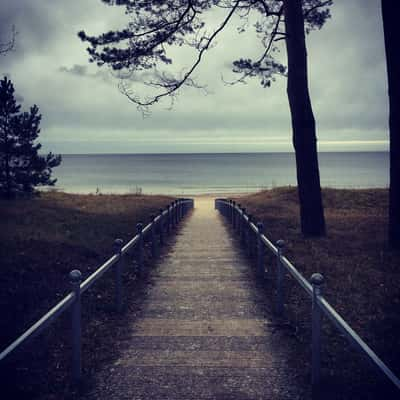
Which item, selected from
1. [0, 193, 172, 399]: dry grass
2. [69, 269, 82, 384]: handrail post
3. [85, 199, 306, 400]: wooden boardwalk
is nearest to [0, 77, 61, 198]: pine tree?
[0, 193, 172, 399]: dry grass

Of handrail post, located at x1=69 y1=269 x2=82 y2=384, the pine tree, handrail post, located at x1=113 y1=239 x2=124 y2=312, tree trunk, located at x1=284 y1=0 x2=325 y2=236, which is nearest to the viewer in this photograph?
handrail post, located at x1=69 y1=269 x2=82 y2=384

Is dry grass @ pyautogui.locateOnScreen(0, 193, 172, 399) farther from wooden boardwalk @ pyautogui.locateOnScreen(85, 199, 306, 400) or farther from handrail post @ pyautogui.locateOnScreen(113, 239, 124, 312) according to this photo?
wooden boardwalk @ pyautogui.locateOnScreen(85, 199, 306, 400)

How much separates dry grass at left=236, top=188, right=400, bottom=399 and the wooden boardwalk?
455 millimetres

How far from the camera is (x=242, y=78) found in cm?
1399

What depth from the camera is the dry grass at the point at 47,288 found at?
15.4ft

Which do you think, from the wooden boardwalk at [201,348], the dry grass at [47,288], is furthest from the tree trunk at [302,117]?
the dry grass at [47,288]

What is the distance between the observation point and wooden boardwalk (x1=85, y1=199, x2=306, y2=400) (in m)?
4.38

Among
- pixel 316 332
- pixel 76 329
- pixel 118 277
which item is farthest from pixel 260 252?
pixel 76 329

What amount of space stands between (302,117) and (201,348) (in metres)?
8.07

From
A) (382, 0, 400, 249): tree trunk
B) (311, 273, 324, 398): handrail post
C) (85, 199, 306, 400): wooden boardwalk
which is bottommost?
(85, 199, 306, 400): wooden boardwalk

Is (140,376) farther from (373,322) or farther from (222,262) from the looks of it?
(222,262)

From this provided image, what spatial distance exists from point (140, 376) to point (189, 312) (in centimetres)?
212

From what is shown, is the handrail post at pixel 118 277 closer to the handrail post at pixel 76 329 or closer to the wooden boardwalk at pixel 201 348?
the wooden boardwalk at pixel 201 348

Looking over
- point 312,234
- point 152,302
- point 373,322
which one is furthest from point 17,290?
point 312,234
